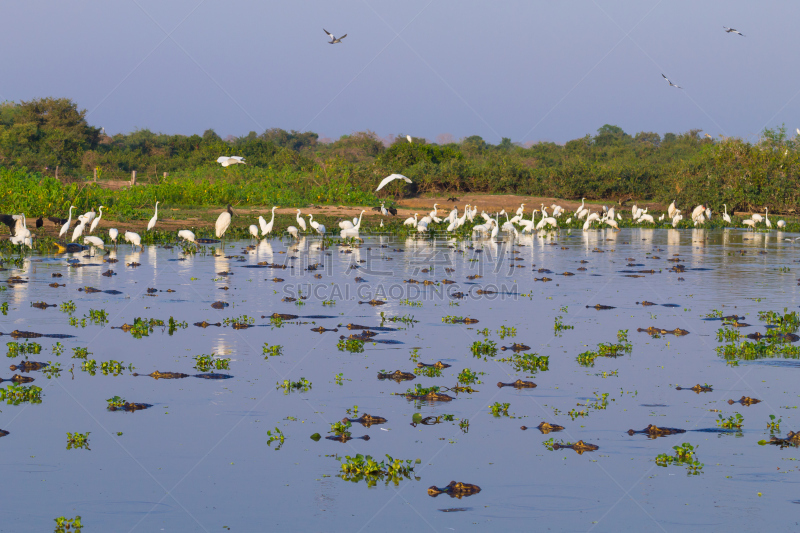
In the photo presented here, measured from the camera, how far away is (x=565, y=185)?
52.7m

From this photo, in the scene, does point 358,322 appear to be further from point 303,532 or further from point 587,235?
point 587,235

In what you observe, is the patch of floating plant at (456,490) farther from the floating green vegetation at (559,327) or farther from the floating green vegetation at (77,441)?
the floating green vegetation at (559,327)

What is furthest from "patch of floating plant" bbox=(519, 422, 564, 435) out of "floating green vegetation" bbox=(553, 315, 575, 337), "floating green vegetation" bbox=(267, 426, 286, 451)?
"floating green vegetation" bbox=(553, 315, 575, 337)

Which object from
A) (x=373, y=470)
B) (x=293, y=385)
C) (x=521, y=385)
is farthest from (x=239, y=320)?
(x=373, y=470)

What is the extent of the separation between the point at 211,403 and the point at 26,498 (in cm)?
241

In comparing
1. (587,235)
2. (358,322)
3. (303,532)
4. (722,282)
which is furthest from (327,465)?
(587,235)

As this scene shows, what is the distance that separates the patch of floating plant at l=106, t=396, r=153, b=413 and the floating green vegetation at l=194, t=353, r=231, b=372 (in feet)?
4.68

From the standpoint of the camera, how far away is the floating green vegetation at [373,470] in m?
5.97

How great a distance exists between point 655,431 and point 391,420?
2.26m

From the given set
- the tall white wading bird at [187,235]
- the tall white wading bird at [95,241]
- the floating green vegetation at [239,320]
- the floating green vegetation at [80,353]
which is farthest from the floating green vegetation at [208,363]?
the tall white wading bird at [187,235]

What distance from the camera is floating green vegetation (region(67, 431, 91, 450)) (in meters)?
6.50

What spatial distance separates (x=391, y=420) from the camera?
24.0 ft

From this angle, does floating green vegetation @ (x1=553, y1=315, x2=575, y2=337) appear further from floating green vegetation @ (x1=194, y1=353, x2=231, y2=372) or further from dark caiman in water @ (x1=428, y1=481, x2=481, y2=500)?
dark caiman in water @ (x1=428, y1=481, x2=481, y2=500)

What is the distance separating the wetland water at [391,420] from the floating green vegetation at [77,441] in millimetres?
79
